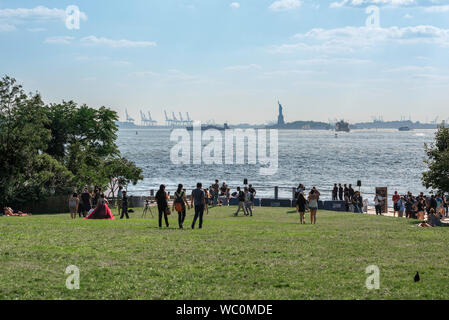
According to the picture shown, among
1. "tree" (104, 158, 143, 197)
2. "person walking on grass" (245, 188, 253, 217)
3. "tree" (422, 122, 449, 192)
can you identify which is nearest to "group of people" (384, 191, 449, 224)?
"tree" (422, 122, 449, 192)

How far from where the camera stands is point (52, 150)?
4953cm

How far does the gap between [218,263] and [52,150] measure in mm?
40424

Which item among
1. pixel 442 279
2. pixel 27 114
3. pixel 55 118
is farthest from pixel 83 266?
pixel 55 118

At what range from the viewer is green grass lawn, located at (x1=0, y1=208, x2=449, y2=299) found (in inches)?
392

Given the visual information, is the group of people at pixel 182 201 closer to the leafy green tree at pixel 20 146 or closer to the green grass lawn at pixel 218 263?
the green grass lawn at pixel 218 263

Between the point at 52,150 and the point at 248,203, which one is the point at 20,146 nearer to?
the point at 52,150

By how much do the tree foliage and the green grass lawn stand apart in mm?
20259

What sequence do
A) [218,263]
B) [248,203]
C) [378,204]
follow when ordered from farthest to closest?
1. [378,204]
2. [248,203]
3. [218,263]

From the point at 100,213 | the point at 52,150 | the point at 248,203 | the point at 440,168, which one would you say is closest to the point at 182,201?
the point at 100,213

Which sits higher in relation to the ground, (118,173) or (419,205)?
(118,173)

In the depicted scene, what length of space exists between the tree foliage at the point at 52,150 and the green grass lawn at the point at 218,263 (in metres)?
20.3

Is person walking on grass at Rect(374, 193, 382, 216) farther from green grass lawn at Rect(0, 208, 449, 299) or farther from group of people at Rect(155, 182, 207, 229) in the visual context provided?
group of people at Rect(155, 182, 207, 229)
